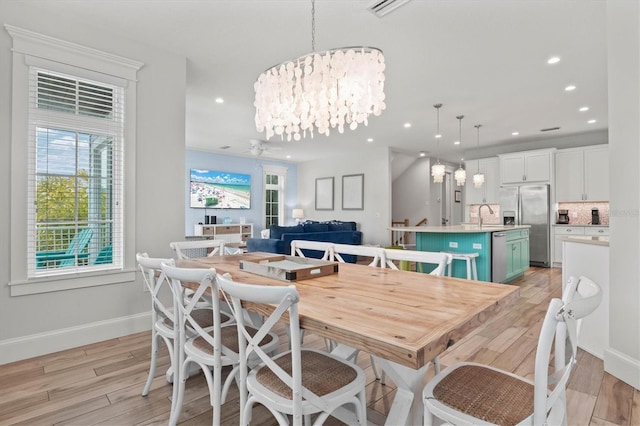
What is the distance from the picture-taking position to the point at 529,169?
6.85m

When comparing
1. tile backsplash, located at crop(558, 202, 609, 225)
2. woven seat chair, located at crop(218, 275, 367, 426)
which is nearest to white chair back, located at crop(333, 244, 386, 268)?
woven seat chair, located at crop(218, 275, 367, 426)

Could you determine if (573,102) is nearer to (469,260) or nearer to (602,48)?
(602,48)

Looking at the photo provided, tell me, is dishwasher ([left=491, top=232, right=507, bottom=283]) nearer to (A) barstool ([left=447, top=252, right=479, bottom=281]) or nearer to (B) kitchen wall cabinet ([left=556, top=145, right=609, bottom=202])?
(A) barstool ([left=447, top=252, right=479, bottom=281])

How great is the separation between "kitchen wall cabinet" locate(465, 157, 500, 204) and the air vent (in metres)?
6.07

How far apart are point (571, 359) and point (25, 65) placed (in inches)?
147

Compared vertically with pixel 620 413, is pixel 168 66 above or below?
above

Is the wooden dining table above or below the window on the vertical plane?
below

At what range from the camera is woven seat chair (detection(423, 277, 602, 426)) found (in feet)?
3.01

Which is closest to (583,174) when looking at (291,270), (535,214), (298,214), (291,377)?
(535,214)

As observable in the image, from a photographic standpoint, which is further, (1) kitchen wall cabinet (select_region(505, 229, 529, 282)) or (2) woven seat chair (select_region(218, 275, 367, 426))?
(1) kitchen wall cabinet (select_region(505, 229, 529, 282))

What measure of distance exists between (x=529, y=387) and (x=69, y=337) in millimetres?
3197

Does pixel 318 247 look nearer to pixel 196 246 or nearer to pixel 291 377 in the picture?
pixel 196 246

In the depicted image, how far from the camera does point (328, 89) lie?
192cm

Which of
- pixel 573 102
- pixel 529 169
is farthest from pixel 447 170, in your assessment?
pixel 573 102
